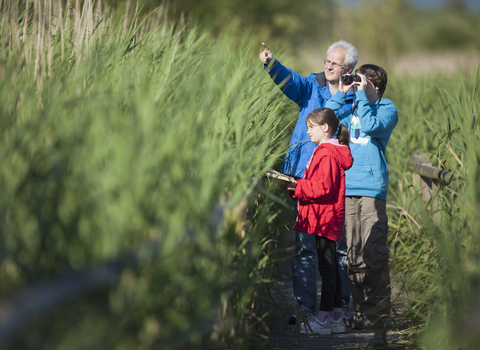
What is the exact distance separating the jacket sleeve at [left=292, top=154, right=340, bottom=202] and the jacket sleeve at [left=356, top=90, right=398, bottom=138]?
0.39 m

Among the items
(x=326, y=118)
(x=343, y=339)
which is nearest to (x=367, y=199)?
(x=326, y=118)

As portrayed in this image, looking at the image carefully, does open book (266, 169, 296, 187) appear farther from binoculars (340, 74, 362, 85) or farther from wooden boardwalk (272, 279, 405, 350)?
binoculars (340, 74, 362, 85)

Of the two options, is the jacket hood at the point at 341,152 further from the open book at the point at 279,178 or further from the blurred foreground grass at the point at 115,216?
the blurred foreground grass at the point at 115,216

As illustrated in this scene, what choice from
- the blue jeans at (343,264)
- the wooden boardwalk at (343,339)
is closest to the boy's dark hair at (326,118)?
the blue jeans at (343,264)

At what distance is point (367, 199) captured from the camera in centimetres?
328

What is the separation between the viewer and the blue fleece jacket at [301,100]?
328 cm

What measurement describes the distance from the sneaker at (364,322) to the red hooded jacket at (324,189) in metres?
0.61

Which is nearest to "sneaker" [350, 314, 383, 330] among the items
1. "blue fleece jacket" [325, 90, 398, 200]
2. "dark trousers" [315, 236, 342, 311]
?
"dark trousers" [315, 236, 342, 311]

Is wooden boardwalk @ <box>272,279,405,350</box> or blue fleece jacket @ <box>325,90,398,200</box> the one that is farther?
blue fleece jacket @ <box>325,90,398,200</box>

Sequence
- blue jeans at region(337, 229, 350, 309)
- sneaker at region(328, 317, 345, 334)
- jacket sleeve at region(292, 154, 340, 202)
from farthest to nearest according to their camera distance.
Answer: blue jeans at region(337, 229, 350, 309) → sneaker at region(328, 317, 345, 334) → jacket sleeve at region(292, 154, 340, 202)

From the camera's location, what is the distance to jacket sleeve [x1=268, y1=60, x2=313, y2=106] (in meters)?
3.22

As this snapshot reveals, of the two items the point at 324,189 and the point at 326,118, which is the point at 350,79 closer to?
the point at 326,118

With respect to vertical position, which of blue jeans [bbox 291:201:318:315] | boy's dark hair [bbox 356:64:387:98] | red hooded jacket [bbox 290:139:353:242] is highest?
boy's dark hair [bbox 356:64:387:98]

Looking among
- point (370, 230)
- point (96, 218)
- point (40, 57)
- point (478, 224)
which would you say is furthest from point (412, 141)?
point (96, 218)
